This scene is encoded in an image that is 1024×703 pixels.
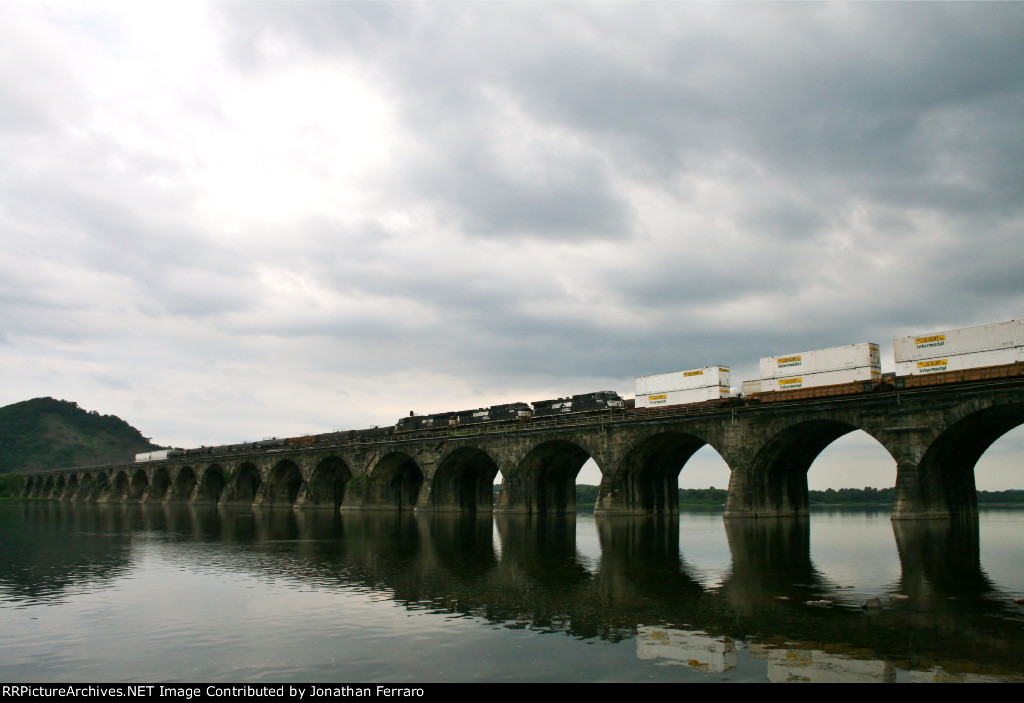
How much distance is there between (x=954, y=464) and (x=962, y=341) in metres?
7.49

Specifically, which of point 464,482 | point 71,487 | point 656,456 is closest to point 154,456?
point 71,487

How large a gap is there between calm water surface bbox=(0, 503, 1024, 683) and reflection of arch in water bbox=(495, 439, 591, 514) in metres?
25.2

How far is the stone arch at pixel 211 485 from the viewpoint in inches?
3935

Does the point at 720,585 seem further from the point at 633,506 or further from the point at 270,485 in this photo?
the point at 270,485

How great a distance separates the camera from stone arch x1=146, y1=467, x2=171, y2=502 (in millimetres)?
110812

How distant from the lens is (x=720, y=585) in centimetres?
2064

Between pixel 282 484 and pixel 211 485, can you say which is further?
pixel 211 485

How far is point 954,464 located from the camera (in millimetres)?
38656

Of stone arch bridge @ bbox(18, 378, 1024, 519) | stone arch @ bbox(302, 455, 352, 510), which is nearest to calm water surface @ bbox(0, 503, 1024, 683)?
stone arch bridge @ bbox(18, 378, 1024, 519)

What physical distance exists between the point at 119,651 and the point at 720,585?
16.0 m

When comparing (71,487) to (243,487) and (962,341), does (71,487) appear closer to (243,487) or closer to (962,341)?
(243,487)

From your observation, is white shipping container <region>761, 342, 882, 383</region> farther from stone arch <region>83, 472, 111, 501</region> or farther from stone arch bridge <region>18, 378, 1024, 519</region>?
stone arch <region>83, 472, 111, 501</region>

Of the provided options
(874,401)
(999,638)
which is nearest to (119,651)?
(999,638)
